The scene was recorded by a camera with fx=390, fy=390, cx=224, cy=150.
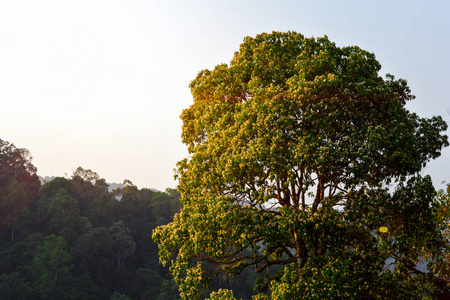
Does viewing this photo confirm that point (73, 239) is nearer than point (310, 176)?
No

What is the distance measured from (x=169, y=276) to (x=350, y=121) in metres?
62.8

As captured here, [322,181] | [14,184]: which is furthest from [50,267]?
[322,181]

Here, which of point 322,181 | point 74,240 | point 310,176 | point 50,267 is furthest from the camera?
point 74,240

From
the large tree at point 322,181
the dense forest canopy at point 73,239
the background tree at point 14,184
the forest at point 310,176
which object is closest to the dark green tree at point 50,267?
the dense forest canopy at point 73,239

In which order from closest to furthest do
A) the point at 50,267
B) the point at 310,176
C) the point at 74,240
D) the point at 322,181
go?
1. the point at 310,176
2. the point at 322,181
3. the point at 50,267
4. the point at 74,240

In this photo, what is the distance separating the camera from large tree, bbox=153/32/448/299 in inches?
435

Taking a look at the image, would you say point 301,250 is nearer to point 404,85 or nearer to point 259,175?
point 259,175

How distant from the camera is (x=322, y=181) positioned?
1250 centimetres

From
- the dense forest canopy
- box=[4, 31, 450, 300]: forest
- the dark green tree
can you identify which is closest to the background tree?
the dense forest canopy

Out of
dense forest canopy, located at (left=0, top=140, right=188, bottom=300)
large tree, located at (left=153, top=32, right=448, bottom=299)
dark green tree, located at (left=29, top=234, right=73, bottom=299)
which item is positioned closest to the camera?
large tree, located at (left=153, top=32, right=448, bottom=299)

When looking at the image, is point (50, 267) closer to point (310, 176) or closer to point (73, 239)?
point (73, 239)

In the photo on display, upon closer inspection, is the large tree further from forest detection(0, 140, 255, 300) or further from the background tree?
the background tree

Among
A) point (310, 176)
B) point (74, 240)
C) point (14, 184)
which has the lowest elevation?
point (74, 240)

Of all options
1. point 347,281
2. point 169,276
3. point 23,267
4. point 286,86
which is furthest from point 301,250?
point 169,276
